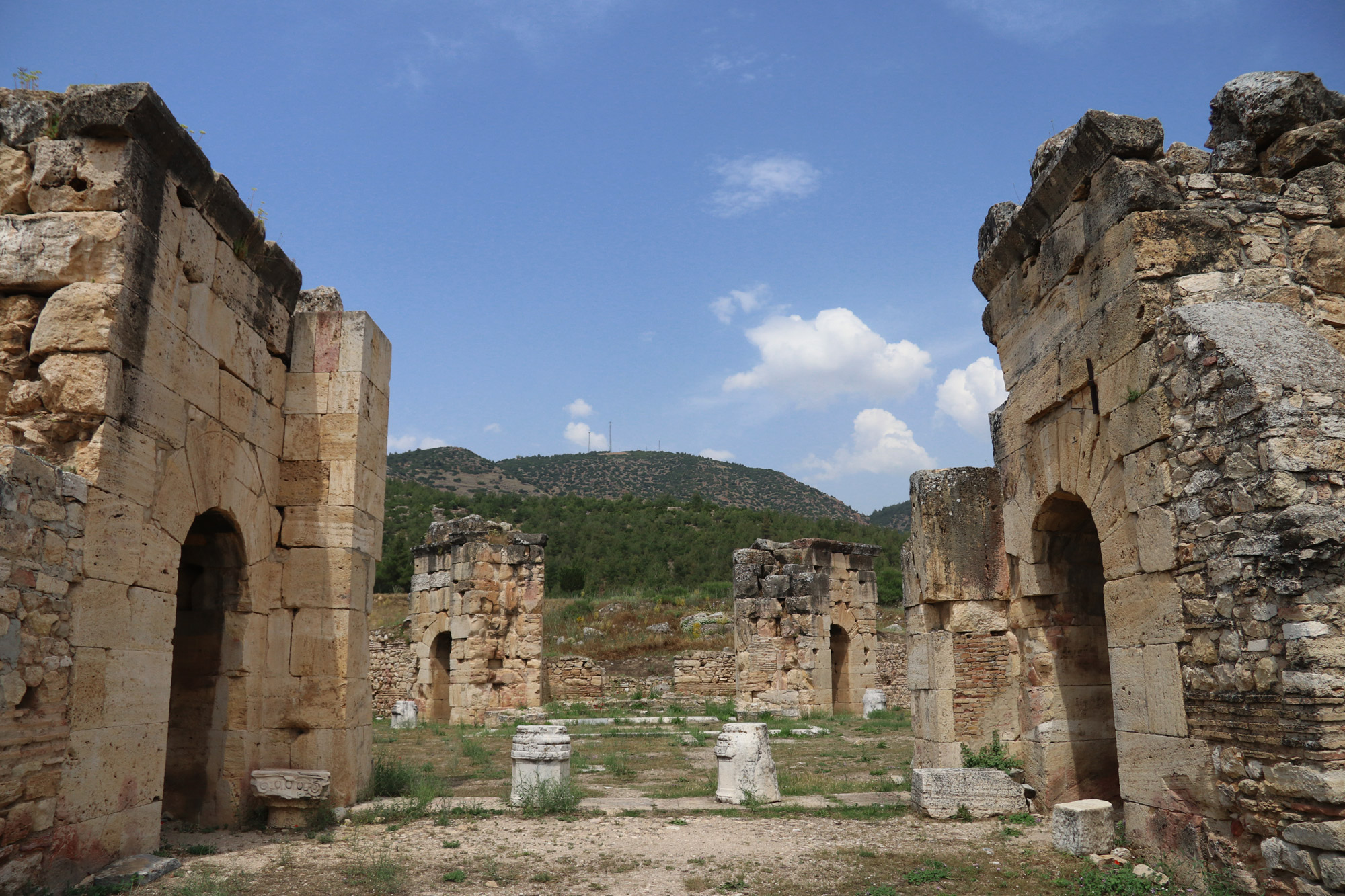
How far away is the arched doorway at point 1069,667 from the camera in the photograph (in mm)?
7559

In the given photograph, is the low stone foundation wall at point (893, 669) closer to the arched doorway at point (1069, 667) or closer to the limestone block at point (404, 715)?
the limestone block at point (404, 715)

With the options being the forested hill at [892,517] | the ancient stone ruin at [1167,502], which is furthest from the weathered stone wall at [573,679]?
→ the forested hill at [892,517]

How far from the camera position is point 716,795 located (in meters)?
9.04

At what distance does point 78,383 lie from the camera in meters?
5.73

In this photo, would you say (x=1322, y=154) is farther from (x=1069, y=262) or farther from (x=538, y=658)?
(x=538, y=658)

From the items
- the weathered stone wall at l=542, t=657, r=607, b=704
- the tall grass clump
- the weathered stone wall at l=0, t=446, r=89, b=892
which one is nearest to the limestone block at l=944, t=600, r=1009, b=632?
the tall grass clump

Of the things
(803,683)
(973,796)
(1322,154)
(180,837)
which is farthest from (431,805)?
(803,683)

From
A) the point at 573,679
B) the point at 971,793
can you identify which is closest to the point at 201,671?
the point at 971,793

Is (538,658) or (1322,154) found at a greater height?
(1322,154)

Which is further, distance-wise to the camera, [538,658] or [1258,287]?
[538,658]

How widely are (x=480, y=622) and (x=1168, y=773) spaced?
14729 mm

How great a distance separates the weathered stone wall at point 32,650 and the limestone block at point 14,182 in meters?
2.23

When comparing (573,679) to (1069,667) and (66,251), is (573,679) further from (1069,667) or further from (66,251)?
(66,251)

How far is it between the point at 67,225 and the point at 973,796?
8.15 metres
